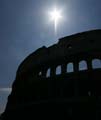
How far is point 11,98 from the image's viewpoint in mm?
16297

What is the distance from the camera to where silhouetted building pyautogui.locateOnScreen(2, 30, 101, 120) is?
38.7 ft

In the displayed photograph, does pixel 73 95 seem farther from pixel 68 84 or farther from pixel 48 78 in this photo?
pixel 48 78

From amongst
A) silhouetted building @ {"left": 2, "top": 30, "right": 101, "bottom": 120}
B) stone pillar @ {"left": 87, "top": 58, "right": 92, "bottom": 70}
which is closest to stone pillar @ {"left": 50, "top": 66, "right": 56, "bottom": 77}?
silhouetted building @ {"left": 2, "top": 30, "right": 101, "bottom": 120}

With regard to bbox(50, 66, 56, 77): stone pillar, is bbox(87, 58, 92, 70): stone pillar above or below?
above

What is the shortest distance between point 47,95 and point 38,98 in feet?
2.89

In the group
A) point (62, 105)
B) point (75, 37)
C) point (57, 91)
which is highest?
point (75, 37)

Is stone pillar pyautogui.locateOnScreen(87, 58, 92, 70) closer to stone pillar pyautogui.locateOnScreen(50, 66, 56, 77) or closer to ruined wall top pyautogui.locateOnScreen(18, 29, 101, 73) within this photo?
ruined wall top pyautogui.locateOnScreen(18, 29, 101, 73)

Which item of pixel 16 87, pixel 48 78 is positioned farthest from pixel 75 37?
pixel 16 87

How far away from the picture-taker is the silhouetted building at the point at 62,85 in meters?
11.8

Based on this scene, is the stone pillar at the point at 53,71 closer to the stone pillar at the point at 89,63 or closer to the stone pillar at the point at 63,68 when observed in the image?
the stone pillar at the point at 63,68

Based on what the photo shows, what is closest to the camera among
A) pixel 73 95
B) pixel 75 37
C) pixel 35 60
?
pixel 73 95

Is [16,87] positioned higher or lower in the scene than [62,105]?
higher

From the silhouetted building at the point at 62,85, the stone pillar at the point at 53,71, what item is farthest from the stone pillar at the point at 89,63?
the stone pillar at the point at 53,71

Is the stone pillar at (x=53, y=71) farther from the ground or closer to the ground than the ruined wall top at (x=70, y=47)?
closer to the ground
